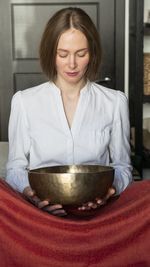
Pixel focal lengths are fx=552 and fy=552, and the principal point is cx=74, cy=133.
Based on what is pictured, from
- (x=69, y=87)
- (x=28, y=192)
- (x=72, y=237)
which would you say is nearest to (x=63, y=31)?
(x=69, y=87)

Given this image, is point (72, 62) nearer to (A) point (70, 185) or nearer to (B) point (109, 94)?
(B) point (109, 94)

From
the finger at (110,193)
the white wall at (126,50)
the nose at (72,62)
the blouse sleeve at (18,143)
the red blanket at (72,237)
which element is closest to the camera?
the red blanket at (72,237)

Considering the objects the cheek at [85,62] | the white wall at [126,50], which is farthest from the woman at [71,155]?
the white wall at [126,50]

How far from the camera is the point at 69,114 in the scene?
5.90 ft

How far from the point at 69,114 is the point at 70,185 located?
0.47 m

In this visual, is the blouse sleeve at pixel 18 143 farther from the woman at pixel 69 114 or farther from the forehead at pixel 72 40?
the forehead at pixel 72 40

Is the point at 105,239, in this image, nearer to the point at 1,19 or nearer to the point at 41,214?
the point at 41,214

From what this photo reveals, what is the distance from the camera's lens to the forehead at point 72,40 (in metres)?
1.64

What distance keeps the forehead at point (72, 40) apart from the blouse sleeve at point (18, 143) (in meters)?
0.26

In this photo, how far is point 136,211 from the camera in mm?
1383

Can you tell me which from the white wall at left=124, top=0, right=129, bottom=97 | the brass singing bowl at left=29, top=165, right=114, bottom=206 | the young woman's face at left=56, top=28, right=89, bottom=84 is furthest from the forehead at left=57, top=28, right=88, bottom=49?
the white wall at left=124, top=0, right=129, bottom=97

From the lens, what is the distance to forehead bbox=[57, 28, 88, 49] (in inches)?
64.6

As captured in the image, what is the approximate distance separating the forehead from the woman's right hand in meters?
0.45

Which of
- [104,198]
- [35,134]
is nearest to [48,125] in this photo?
[35,134]
